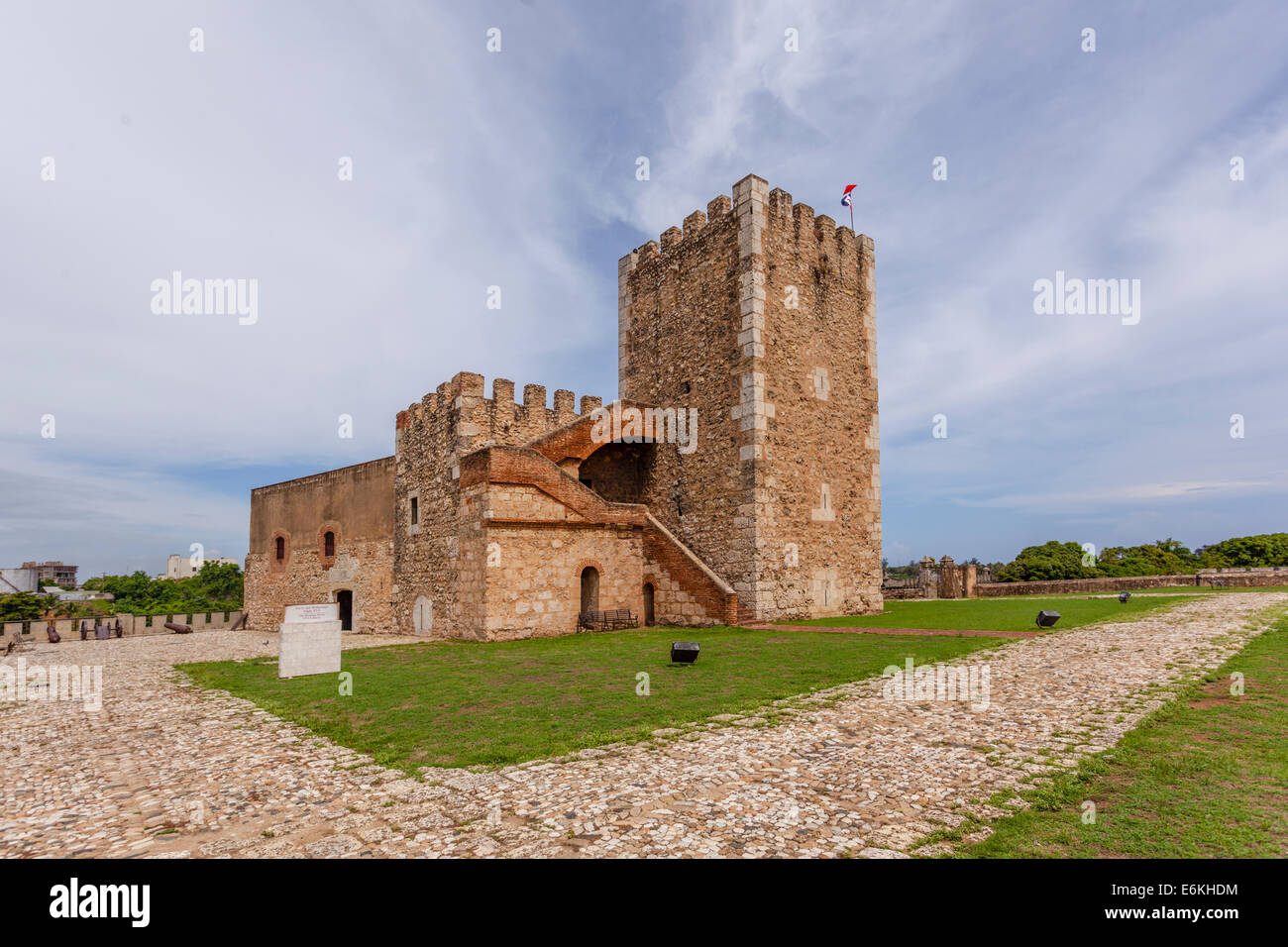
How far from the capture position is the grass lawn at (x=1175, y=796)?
140 inches

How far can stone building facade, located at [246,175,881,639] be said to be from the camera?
17281 mm

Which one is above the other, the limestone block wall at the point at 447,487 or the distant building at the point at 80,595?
the limestone block wall at the point at 447,487

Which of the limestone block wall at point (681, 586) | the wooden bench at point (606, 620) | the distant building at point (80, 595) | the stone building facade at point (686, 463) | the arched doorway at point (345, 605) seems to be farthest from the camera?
the distant building at point (80, 595)

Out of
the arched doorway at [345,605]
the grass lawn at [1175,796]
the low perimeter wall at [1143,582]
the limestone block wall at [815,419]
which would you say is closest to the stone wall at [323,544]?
the arched doorway at [345,605]

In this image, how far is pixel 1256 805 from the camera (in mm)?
4051

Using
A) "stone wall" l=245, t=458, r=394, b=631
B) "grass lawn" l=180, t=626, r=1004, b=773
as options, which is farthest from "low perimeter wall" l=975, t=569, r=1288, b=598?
"stone wall" l=245, t=458, r=394, b=631

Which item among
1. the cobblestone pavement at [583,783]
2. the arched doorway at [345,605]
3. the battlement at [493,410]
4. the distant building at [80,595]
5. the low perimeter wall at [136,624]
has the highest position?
the battlement at [493,410]

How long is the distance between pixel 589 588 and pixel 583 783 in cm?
1370

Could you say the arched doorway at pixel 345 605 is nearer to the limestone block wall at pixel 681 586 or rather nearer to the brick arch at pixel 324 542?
the brick arch at pixel 324 542

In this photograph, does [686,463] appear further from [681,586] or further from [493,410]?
[493,410]

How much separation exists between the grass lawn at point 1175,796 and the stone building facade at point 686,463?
11457 millimetres

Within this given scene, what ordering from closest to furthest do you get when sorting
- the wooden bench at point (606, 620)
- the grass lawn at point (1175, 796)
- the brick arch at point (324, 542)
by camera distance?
the grass lawn at point (1175, 796), the wooden bench at point (606, 620), the brick arch at point (324, 542)

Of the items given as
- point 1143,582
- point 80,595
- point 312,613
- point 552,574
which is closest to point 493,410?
point 552,574
